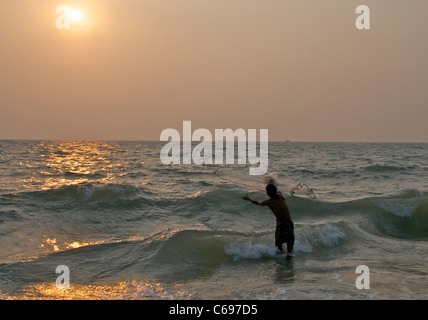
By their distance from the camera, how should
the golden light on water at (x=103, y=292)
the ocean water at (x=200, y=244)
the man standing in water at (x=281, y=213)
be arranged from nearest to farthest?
the golden light on water at (x=103, y=292)
the ocean water at (x=200, y=244)
the man standing in water at (x=281, y=213)

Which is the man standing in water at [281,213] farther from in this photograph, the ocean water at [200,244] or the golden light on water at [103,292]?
the golden light on water at [103,292]

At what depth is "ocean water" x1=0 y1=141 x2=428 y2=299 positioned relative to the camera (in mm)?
7348

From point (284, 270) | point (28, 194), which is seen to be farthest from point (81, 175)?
point (284, 270)

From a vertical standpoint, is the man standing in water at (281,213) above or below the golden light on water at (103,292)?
above

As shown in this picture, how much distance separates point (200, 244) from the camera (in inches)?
420

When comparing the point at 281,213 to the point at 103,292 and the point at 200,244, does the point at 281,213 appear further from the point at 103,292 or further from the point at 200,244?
the point at 103,292

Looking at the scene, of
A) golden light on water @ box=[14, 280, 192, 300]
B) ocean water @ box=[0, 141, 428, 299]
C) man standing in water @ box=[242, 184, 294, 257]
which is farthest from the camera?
man standing in water @ box=[242, 184, 294, 257]

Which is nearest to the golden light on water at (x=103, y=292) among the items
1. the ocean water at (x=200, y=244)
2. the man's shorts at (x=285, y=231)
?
the ocean water at (x=200, y=244)

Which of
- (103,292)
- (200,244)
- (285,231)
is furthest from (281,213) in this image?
(103,292)

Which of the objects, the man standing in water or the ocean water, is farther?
the man standing in water

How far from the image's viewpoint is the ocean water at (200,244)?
7.35 metres

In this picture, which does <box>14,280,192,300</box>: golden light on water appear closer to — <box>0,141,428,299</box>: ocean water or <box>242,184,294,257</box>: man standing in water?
<box>0,141,428,299</box>: ocean water

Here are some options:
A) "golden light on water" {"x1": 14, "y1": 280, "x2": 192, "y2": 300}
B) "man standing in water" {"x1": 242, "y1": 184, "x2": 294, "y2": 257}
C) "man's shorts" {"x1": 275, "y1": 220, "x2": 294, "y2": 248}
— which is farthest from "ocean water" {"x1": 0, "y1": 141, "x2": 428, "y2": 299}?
"man standing in water" {"x1": 242, "y1": 184, "x2": 294, "y2": 257}
